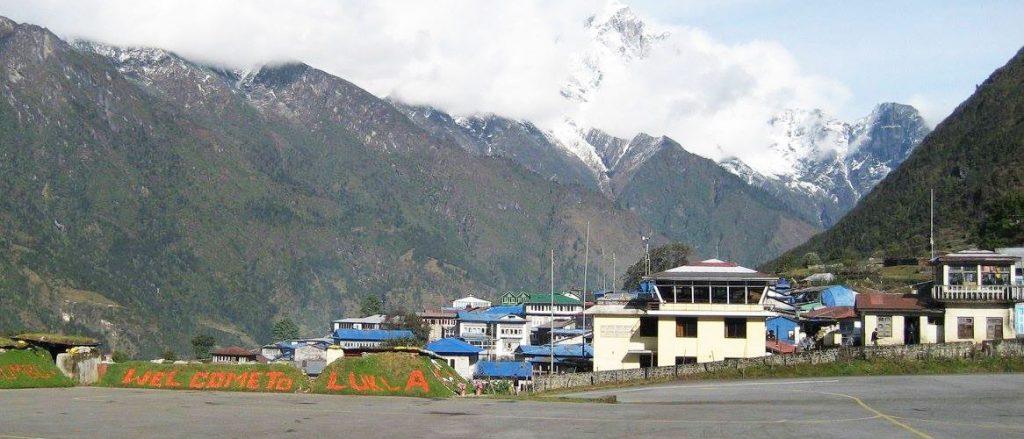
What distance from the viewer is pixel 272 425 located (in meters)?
44.2

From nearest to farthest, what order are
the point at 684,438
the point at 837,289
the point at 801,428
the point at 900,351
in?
the point at 684,438
the point at 801,428
the point at 900,351
the point at 837,289

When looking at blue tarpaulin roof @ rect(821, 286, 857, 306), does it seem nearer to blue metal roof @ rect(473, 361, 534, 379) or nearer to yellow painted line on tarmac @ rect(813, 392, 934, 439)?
blue metal roof @ rect(473, 361, 534, 379)

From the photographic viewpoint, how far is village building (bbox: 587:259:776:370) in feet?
253

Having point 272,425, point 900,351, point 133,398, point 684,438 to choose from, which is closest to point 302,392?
point 133,398

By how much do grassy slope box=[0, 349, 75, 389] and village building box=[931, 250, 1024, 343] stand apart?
4870cm

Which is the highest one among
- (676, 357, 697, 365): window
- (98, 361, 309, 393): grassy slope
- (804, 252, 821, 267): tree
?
(804, 252, 821, 267): tree

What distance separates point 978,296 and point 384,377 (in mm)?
35555

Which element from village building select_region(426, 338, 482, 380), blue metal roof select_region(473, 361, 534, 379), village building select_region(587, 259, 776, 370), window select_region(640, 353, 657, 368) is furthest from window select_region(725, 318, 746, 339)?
village building select_region(426, 338, 482, 380)

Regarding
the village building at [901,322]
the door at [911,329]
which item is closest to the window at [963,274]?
the village building at [901,322]

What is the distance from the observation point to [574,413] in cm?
4938

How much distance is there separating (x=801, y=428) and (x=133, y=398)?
1190 inches

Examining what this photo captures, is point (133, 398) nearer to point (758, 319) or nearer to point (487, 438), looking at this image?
point (487, 438)

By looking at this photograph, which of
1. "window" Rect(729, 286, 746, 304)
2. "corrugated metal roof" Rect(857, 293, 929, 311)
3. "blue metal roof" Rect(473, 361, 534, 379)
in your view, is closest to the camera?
"corrugated metal roof" Rect(857, 293, 929, 311)

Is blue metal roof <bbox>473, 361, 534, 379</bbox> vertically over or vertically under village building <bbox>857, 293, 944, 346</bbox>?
under
